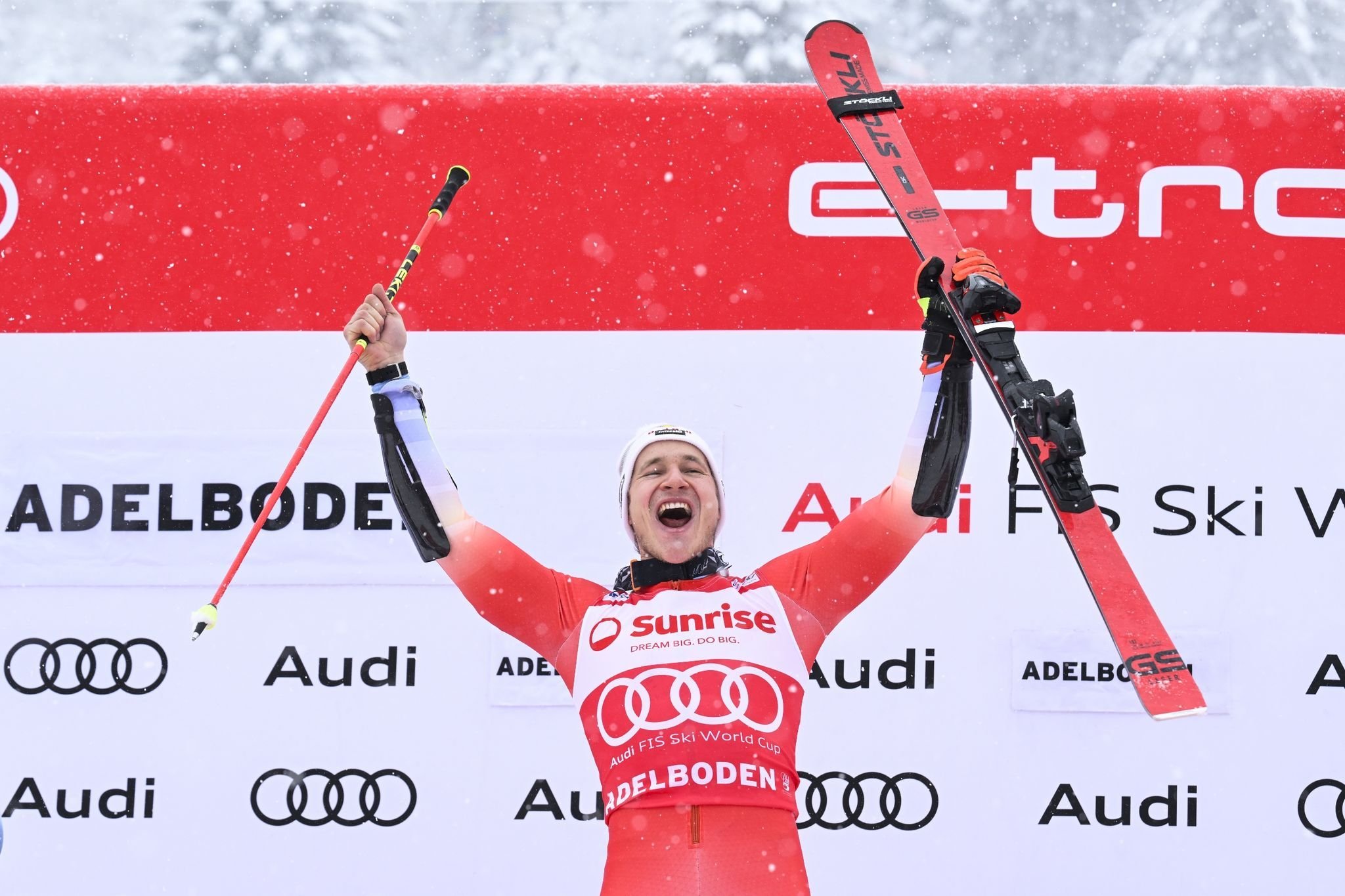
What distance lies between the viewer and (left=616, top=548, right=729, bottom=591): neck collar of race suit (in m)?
2.84

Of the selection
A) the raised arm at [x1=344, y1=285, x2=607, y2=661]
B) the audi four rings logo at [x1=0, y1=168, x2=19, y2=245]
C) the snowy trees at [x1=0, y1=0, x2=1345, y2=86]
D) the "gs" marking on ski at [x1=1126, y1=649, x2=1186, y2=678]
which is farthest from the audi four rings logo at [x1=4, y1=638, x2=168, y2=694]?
the snowy trees at [x1=0, y1=0, x2=1345, y2=86]

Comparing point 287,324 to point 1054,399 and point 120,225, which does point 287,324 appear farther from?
point 1054,399

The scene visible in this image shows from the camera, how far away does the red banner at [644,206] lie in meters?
3.73

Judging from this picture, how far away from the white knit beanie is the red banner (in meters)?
0.83

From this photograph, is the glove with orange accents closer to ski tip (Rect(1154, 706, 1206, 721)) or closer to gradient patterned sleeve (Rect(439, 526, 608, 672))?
ski tip (Rect(1154, 706, 1206, 721))

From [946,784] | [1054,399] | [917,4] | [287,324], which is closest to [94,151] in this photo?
[287,324]

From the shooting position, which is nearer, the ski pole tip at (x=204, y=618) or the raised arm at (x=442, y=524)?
the ski pole tip at (x=204, y=618)

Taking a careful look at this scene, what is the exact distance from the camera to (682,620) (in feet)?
9.00

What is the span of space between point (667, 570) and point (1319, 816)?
217cm

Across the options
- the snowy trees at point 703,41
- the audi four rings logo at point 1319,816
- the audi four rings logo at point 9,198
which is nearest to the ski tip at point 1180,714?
the audi four rings logo at point 1319,816

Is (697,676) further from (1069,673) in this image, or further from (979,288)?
(1069,673)

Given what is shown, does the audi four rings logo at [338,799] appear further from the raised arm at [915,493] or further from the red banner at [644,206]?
the raised arm at [915,493]

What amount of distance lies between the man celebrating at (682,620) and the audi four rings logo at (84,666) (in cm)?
147

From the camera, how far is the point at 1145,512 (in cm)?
368
